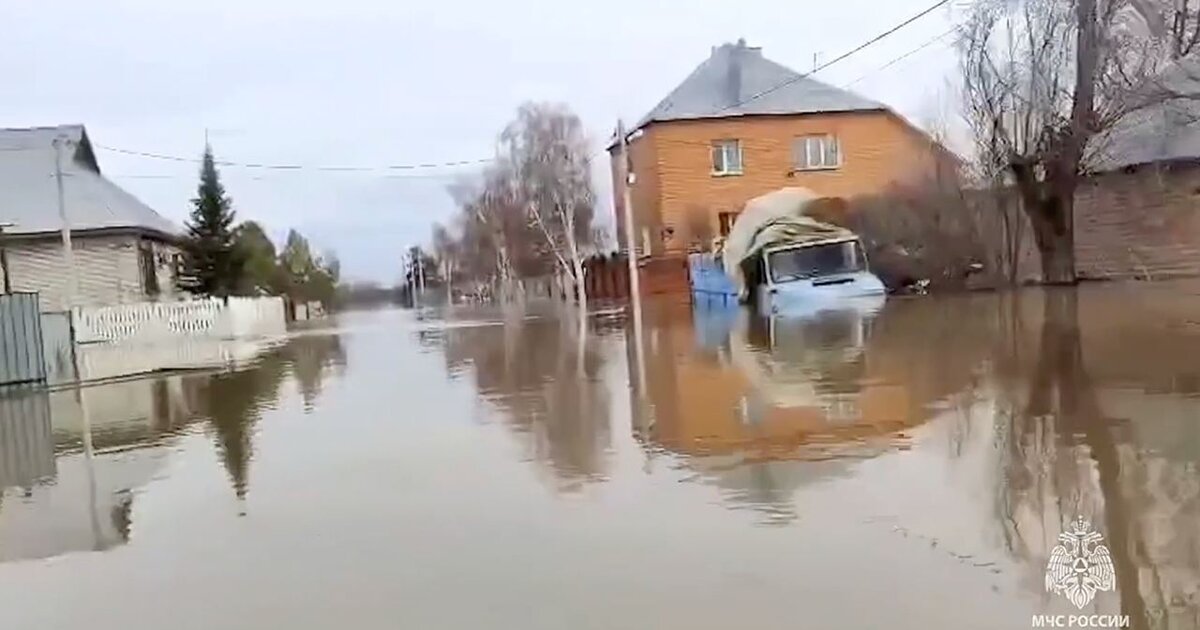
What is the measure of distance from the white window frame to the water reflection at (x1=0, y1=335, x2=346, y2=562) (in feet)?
95.3

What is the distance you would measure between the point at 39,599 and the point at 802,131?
45132 mm

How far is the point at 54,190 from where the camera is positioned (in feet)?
125

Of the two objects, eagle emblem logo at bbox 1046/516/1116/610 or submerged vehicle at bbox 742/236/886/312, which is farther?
submerged vehicle at bbox 742/236/886/312

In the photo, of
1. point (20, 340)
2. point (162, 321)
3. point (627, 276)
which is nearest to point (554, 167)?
point (627, 276)

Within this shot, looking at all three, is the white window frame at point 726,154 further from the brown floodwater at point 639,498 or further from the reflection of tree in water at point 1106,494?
the reflection of tree in water at point 1106,494

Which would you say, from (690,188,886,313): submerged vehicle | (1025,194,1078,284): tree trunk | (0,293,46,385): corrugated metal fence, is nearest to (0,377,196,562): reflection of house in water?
(0,293,46,385): corrugated metal fence

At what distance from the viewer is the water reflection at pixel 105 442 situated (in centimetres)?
771

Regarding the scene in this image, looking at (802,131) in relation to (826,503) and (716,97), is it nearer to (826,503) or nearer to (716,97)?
(716,97)

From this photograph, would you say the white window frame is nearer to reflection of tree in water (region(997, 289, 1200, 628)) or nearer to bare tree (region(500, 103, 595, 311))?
bare tree (region(500, 103, 595, 311))

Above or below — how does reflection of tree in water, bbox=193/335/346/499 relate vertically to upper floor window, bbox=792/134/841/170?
below

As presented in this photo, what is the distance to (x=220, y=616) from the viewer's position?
5.36 meters

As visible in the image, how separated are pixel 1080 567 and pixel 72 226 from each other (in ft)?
119

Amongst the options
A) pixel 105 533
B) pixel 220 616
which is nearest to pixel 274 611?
pixel 220 616

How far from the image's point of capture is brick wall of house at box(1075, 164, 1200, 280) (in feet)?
103
